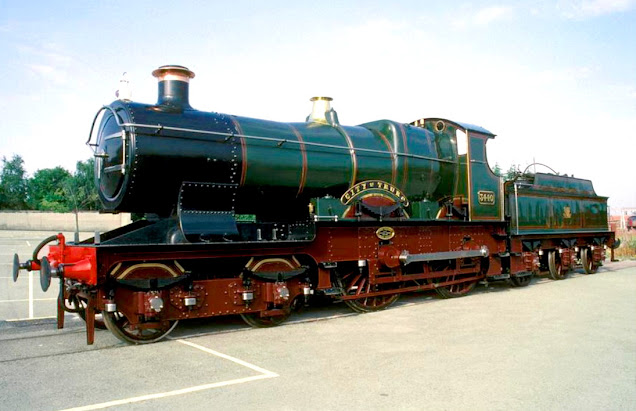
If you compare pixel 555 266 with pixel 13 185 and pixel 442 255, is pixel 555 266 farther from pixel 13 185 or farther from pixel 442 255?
pixel 13 185

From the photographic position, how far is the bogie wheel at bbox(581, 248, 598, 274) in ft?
52.5

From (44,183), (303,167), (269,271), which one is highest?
(44,183)

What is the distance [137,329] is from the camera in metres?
7.17

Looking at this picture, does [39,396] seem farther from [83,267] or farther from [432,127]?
[432,127]

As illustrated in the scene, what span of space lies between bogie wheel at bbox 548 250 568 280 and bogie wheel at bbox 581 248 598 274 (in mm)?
1640

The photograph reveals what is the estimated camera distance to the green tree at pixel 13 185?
77.6m

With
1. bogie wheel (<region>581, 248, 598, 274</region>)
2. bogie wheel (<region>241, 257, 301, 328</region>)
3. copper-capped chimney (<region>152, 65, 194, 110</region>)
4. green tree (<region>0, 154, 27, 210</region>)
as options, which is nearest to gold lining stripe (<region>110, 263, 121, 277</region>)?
bogie wheel (<region>241, 257, 301, 328</region>)

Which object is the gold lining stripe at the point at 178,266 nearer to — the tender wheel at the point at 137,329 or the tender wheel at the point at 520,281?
the tender wheel at the point at 137,329

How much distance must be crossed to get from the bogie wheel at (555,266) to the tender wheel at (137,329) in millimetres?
11168

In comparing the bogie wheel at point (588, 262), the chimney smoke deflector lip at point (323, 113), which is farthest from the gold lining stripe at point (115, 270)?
the bogie wheel at point (588, 262)

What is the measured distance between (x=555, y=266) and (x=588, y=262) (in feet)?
7.96

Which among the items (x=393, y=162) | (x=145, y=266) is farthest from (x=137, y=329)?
(x=393, y=162)

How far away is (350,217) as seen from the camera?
8977mm

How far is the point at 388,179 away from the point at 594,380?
529cm
